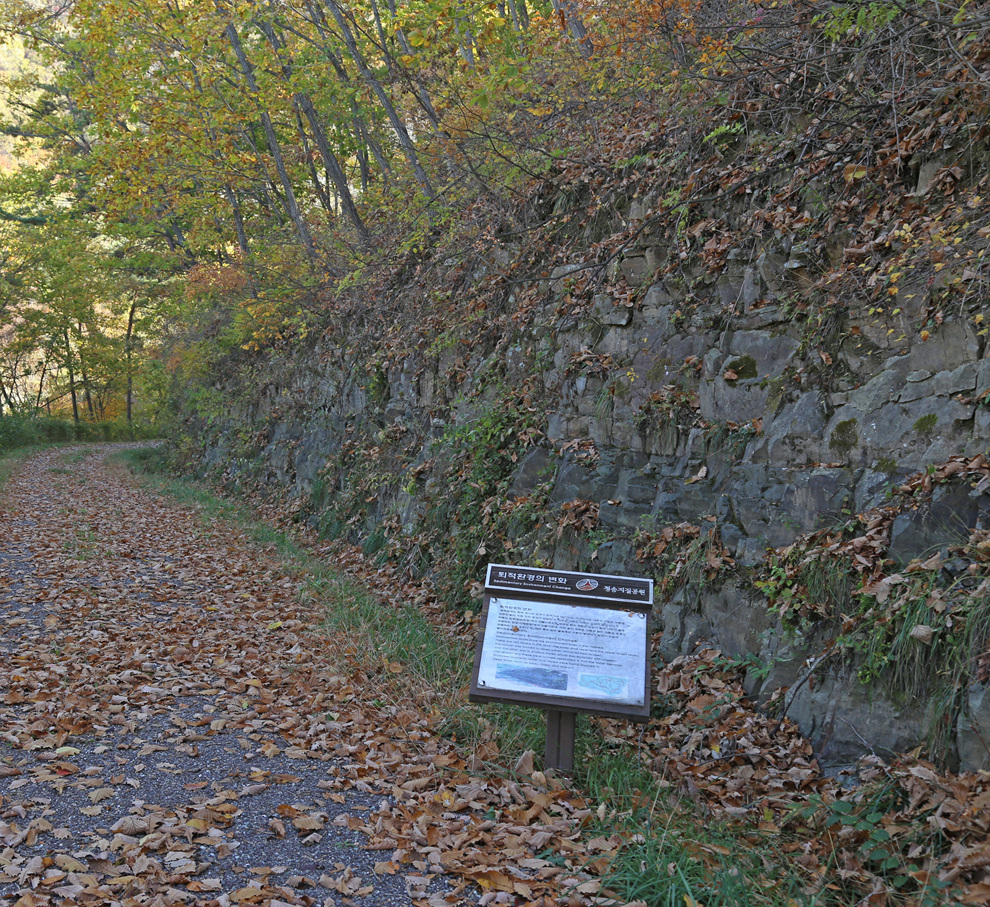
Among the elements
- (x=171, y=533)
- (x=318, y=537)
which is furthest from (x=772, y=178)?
(x=171, y=533)

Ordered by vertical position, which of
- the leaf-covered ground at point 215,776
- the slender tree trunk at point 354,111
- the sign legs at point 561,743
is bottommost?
the leaf-covered ground at point 215,776

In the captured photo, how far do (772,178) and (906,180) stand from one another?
123cm

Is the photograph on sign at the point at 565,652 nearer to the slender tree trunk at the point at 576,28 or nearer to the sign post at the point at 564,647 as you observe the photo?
the sign post at the point at 564,647

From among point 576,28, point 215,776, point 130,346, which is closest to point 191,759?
point 215,776

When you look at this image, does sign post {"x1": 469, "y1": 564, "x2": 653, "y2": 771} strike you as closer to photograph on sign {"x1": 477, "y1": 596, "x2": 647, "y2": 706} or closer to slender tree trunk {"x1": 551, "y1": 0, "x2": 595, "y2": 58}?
photograph on sign {"x1": 477, "y1": 596, "x2": 647, "y2": 706}

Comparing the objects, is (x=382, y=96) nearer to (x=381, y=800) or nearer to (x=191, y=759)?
(x=191, y=759)

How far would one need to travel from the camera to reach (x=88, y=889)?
3312 mm

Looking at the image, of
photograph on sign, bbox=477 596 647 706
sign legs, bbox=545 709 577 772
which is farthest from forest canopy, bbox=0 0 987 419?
sign legs, bbox=545 709 577 772

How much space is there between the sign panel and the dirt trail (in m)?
1.25

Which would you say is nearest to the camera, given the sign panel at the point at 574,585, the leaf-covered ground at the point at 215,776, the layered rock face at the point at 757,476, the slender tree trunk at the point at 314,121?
the leaf-covered ground at the point at 215,776

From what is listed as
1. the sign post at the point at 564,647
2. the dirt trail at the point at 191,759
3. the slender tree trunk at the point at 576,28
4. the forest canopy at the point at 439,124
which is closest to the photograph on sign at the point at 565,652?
the sign post at the point at 564,647

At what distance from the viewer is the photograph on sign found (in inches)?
176

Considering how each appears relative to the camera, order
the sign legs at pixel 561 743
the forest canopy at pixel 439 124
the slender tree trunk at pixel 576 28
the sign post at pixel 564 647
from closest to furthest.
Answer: the sign post at pixel 564 647
the sign legs at pixel 561 743
the forest canopy at pixel 439 124
the slender tree trunk at pixel 576 28

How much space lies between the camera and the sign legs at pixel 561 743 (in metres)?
4.60
